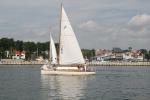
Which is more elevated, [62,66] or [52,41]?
[52,41]

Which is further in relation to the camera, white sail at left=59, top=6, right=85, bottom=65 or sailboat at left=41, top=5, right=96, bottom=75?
white sail at left=59, top=6, right=85, bottom=65

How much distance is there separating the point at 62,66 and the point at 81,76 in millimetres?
4790

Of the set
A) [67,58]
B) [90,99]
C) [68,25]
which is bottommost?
[90,99]

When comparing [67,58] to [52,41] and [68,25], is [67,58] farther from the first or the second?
[52,41]

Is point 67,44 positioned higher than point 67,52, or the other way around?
point 67,44

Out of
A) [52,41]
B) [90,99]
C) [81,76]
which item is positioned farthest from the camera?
[52,41]

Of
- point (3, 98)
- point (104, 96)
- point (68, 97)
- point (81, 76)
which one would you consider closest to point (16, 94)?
point (3, 98)

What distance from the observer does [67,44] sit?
284 feet

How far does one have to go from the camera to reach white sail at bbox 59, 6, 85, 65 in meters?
86.2

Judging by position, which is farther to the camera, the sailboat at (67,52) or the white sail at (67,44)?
the white sail at (67,44)

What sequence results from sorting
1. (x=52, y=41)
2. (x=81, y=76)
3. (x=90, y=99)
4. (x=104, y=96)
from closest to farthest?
(x=90, y=99), (x=104, y=96), (x=81, y=76), (x=52, y=41)

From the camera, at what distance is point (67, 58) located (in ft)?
283

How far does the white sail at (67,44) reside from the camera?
3396 inches

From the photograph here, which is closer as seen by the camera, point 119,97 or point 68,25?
point 119,97
